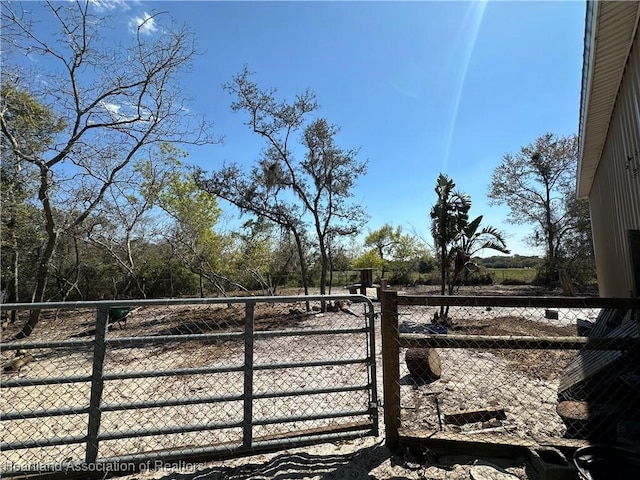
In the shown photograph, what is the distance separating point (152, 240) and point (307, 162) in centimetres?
827

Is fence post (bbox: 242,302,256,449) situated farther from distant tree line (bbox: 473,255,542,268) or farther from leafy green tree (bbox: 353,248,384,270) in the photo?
leafy green tree (bbox: 353,248,384,270)

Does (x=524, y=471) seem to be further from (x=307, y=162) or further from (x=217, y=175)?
(x=217, y=175)

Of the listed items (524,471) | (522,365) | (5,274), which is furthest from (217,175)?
(524,471)

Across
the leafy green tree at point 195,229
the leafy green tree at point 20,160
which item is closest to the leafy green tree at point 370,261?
the leafy green tree at point 195,229

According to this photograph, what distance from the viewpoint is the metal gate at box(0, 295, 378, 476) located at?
231 centimetres

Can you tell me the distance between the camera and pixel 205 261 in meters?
13.3

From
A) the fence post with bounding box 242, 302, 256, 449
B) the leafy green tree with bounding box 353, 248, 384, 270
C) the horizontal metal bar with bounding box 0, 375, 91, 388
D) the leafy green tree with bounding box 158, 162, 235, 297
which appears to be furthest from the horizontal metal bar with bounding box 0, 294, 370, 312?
the leafy green tree with bounding box 353, 248, 384, 270

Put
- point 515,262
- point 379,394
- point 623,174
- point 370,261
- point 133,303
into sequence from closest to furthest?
point 133,303, point 379,394, point 623,174, point 370,261, point 515,262

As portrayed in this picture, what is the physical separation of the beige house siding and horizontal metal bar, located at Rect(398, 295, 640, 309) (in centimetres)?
75

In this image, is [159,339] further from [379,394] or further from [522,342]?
[379,394]

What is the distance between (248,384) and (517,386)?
3.49m

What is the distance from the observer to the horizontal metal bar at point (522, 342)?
2.26m

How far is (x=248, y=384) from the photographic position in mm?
2529

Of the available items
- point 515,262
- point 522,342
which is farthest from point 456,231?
point 515,262
